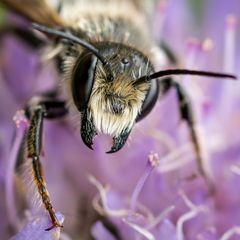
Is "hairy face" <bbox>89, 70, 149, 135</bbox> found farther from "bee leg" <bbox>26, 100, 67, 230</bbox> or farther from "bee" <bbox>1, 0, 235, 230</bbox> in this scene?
"bee leg" <bbox>26, 100, 67, 230</bbox>

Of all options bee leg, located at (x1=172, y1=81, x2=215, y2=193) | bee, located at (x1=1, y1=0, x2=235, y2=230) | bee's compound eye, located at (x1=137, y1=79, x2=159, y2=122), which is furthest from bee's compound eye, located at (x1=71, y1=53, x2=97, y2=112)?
bee leg, located at (x1=172, y1=81, x2=215, y2=193)

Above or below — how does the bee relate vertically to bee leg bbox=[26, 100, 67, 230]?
above

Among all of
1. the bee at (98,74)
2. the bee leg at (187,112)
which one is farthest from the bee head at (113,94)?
the bee leg at (187,112)

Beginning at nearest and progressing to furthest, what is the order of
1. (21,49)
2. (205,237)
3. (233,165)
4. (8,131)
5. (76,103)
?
(76,103) < (205,237) < (233,165) < (8,131) < (21,49)

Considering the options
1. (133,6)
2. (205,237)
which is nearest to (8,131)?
(133,6)

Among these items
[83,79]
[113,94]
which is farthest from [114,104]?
[83,79]

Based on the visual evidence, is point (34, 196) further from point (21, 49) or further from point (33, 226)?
point (21, 49)

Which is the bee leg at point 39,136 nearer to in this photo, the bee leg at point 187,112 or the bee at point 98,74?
the bee at point 98,74
